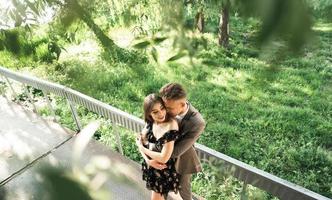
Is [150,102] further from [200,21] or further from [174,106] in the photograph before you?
[200,21]

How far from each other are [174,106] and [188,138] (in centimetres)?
25

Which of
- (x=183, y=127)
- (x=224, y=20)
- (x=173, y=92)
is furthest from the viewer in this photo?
(x=183, y=127)

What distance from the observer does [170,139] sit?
2230mm

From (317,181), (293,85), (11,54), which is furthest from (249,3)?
(293,85)

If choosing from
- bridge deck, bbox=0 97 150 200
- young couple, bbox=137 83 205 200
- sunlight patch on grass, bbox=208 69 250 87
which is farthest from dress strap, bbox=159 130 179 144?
sunlight patch on grass, bbox=208 69 250 87

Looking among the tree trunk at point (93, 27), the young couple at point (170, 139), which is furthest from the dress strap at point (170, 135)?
the tree trunk at point (93, 27)

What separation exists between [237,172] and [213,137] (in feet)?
9.17

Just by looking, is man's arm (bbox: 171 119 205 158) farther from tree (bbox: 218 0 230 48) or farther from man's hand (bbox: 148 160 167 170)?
tree (bbox: 218 0 230 48)

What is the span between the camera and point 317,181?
4098 mm

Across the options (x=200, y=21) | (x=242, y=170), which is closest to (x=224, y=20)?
(x=200, y=21)

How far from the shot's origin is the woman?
2.20 meters

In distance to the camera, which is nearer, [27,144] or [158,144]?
[158,144]

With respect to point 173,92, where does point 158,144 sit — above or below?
below

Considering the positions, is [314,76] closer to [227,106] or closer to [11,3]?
[227,106]
